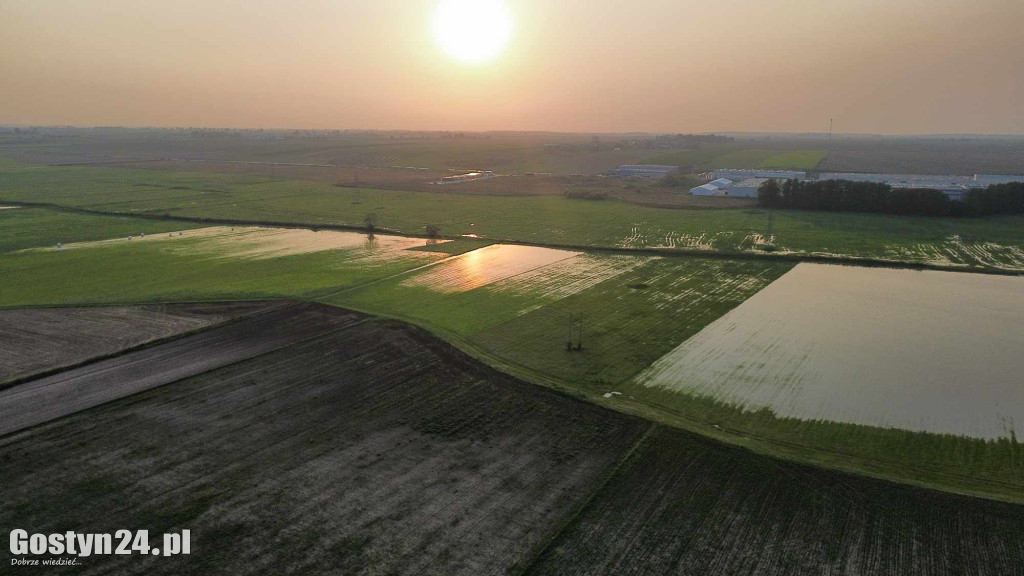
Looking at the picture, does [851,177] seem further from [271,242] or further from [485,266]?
[271,242]

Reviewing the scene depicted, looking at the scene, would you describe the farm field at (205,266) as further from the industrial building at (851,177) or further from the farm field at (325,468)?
the industrial building at (851,177)

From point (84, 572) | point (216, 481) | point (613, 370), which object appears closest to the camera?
point (84, 572)

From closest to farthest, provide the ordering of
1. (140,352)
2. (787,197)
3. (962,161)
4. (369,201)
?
(140,352) → (787,197) → (369,201) → (962,161)

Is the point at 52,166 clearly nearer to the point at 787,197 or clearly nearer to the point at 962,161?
the point at 787,197

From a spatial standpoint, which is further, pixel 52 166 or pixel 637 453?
pixel 52 166

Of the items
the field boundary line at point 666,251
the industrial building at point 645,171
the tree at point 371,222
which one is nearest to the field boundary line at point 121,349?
the tree at point 371,222

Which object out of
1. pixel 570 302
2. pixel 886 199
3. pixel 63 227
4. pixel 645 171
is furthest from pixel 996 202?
pixel 63 227

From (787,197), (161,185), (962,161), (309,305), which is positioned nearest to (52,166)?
(161,185)
